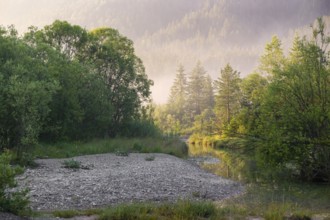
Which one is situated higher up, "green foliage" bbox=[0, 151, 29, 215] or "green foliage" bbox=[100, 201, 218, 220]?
"green foliage" bbox=[0, 151, 29, 215]

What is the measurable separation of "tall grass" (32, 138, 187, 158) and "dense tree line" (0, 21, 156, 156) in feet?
6.86

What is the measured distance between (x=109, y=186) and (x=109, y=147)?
71.5 feet

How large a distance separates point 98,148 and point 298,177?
21.0 m

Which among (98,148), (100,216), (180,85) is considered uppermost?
(180,85)

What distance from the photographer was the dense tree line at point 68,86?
28094 mm

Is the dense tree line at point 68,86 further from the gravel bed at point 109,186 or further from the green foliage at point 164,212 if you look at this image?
the green foliage at point 164,212

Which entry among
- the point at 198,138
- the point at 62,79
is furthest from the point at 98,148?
the point at 198,138

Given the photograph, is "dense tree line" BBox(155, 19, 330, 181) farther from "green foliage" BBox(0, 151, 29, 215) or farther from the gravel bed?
"green foliage" BBox(0, 151, 29, 215)

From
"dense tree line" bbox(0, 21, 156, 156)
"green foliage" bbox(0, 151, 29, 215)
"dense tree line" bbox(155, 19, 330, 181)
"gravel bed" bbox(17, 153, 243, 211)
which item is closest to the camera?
"green foliage" bbox(0, 151, 29, 215)

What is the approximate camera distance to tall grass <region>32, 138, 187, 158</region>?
34.4 metres

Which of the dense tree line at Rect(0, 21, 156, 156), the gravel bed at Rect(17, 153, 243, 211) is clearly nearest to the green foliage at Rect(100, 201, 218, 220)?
the gravel bed at Rect(17, 153, 243, 211)

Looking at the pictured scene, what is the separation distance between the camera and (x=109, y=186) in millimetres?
19641

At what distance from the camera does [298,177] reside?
25.7m

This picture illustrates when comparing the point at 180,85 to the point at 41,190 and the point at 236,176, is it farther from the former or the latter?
the point at 41,190
